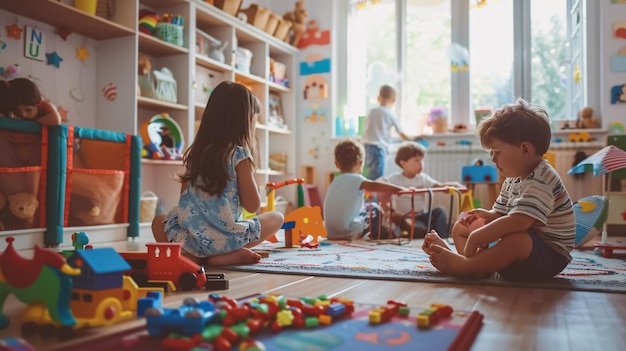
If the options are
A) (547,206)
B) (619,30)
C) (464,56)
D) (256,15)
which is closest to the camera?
(547,206)

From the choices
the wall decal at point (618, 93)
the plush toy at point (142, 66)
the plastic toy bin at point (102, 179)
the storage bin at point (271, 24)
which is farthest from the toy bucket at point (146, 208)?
the wall decal at point (618, 93)

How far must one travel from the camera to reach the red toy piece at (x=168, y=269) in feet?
4.44

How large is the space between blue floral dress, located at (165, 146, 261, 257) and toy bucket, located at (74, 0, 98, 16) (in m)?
1.66

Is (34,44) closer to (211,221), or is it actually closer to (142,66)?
(142,66)

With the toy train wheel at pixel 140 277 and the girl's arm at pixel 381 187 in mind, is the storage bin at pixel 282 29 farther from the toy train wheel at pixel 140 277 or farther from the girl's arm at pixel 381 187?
the toy train wheel at pixel 140 277

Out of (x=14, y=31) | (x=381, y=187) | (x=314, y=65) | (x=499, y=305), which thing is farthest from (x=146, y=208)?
(x=499, y=305)

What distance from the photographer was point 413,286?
1404 mm

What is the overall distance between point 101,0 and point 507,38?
3.20 meters

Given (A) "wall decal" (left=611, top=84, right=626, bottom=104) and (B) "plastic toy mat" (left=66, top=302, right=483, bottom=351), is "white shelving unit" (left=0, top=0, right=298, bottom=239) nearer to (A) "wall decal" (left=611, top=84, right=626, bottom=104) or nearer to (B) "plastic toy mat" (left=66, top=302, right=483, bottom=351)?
(B) "plastic toy mat" (left=66, top=302, right=483, bottom=351)

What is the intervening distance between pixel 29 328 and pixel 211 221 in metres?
0.96

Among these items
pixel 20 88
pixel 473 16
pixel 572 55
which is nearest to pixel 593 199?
pixel 572 55

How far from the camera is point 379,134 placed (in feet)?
14.0

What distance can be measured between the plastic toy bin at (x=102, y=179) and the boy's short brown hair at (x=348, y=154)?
1.14 meters

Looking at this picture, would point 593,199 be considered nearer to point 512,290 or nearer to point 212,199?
point 512,290
